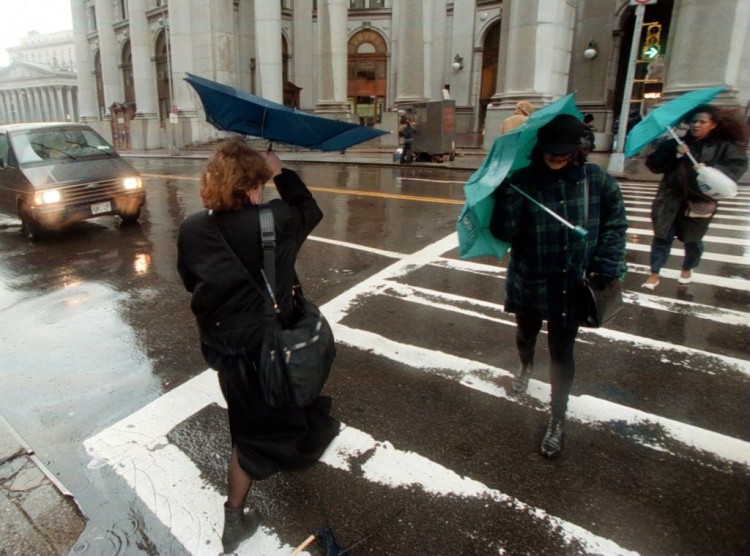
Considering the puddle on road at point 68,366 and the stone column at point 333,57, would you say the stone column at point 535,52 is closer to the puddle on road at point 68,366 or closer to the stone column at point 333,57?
the stone column at point 333,57

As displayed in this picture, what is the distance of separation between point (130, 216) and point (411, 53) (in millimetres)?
19817

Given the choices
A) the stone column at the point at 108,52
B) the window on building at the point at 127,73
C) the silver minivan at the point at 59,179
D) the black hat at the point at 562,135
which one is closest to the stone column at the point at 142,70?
the stone column at the point at 108,52

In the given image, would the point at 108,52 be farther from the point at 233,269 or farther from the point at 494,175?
the point at 233,269

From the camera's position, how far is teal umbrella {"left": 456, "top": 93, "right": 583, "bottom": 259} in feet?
8.81

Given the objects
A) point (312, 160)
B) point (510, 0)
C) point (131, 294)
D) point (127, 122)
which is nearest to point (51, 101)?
point (127, 122)

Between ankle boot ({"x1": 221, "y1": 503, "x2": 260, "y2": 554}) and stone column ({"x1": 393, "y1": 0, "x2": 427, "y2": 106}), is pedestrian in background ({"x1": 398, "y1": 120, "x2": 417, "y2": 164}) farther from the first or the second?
ankle boot ({"x1": 221, "y1": 503, "x2": 260, "y2": 554})

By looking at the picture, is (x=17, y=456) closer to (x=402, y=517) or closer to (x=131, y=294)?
(x=402, y=517)

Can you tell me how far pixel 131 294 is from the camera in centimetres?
614

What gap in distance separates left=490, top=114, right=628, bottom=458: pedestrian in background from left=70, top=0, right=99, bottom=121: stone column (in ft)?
167

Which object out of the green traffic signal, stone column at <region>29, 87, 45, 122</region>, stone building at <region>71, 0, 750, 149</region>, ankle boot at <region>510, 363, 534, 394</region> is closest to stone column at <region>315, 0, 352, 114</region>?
stone building at <region>71, 0, 750, 149</region>

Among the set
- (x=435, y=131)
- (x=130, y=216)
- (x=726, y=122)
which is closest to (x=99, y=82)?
(x=435, y=131)

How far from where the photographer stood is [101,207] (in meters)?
9.03

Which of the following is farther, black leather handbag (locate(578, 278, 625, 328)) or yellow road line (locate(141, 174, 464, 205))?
yellow road line (locate(141, 174, 464, 205))

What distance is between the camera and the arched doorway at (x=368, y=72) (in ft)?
132
